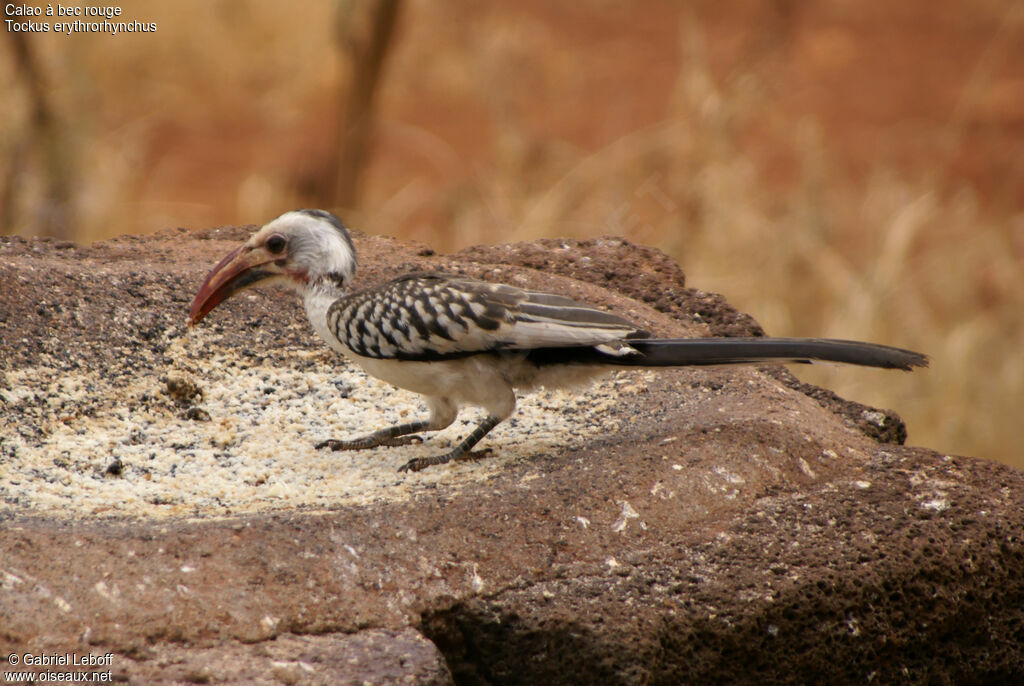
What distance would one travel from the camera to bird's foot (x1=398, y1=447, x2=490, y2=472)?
364 centimetres

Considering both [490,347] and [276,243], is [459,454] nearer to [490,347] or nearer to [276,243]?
[490,347]

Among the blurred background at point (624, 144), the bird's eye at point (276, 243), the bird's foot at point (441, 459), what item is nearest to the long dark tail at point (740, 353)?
the bird's foot at point (441, 459)

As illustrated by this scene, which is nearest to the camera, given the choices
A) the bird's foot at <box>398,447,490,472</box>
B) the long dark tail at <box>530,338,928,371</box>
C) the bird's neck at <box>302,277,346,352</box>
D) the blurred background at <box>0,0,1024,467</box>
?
the long dark tail at <box>530,338,928,371</box>

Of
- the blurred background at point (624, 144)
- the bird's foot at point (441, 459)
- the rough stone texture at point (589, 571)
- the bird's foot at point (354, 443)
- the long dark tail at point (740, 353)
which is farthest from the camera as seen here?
the blurred background at point (624, 144)

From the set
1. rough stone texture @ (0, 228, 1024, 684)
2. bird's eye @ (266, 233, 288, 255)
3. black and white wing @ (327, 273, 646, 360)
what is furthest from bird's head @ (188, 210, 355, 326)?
rough stone texture @ (0, 228, 1024, 684)

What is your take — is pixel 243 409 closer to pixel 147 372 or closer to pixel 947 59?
pixel 147 372

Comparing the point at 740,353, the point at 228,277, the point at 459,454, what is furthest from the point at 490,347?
the point at 228,277

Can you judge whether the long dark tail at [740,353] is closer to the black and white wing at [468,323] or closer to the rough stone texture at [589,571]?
the black and white wing at [468,323]

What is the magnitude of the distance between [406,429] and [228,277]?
0.77 m

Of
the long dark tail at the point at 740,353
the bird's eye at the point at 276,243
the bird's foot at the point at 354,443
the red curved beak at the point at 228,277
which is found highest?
the long dark tail at the point at 740,353

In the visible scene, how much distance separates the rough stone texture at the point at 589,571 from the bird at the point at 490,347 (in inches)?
7.8

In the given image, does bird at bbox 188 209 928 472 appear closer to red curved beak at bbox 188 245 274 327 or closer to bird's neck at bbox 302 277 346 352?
bird's neck at bbox 302 277 346 352

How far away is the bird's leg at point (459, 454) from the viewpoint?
3.64 meters

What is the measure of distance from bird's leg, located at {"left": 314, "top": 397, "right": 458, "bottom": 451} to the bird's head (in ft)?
1.70
